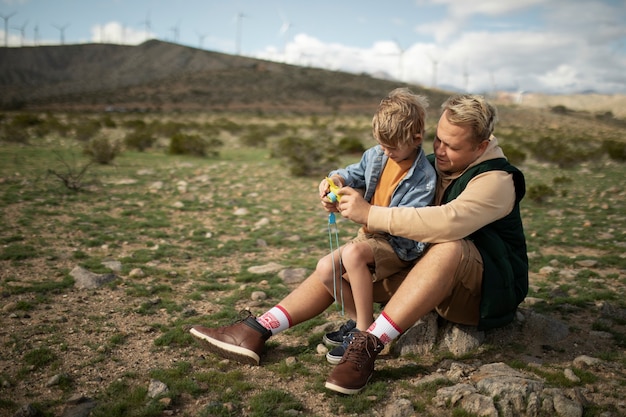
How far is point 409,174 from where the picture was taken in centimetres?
305

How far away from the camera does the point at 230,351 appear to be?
120 inches

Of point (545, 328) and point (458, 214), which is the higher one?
point (458, 214)

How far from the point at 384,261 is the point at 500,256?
718 mm

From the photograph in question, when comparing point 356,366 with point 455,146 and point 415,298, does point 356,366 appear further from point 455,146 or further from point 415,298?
point 455,146

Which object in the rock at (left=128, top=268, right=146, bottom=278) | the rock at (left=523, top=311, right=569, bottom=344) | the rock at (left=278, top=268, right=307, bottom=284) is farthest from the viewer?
the rock at (left=278, top=268, right=307, bottom=284)

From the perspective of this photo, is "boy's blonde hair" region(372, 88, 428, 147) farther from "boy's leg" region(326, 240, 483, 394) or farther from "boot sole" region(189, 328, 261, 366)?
"boot sole" region(189, 328, 261, 366)

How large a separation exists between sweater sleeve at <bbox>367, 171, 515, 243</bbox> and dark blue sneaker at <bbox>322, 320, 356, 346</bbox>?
2.99ft

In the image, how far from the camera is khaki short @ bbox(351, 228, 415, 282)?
3.02 metres

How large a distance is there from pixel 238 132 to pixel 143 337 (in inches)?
799

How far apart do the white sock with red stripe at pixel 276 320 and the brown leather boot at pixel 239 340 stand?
45 millimetres

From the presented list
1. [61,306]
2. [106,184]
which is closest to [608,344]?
[61,306]

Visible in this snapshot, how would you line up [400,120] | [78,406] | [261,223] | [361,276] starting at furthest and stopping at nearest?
[261,223], [361,276], [400,120], [78,406]

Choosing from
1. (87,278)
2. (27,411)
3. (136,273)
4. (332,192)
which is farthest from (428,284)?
(87,278)

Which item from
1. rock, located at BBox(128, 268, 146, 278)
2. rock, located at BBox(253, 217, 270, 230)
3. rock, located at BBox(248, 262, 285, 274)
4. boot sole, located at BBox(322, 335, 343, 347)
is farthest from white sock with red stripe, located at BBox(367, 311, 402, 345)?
rock, located at BBox(253, 217, 270, 230)
